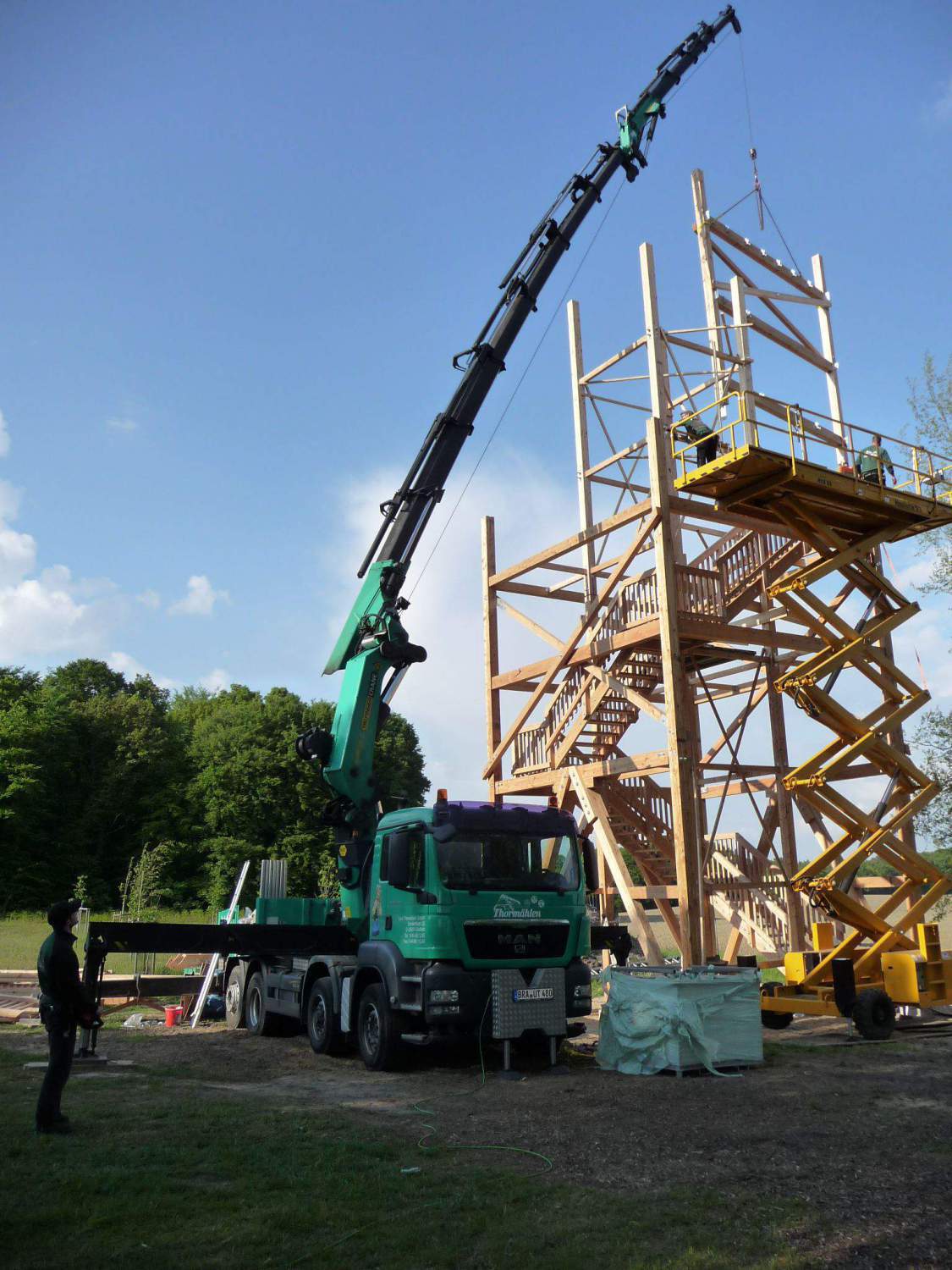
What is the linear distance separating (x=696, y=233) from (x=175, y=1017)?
16589 millimetres

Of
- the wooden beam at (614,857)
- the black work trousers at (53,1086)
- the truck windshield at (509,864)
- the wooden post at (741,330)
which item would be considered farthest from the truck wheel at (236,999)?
the wooden post at (741,330)

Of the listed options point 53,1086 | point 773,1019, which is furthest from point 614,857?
point 53,1086

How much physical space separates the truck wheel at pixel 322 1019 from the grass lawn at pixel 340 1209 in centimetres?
465

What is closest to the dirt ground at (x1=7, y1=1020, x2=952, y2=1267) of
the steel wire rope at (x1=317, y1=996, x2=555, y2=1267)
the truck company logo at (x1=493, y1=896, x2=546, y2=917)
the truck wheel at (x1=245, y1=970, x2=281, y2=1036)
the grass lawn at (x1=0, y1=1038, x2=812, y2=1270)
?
the steel wire rope at (x1=317, y1=996, x2=555, y2=1267)

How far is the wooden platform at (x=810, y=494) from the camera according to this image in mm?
13734

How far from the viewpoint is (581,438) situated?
20.6 metres

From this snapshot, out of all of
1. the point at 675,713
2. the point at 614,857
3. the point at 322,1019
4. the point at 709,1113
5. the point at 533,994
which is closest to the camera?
the point at 709,1113

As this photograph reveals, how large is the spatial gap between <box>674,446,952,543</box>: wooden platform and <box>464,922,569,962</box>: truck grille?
6.43m

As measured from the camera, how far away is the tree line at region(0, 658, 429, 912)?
48.7 m

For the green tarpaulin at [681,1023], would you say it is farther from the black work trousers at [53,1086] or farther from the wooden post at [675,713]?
the black work trousers at [53,1086]

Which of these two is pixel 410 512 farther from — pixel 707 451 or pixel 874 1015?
pixel 874 1015

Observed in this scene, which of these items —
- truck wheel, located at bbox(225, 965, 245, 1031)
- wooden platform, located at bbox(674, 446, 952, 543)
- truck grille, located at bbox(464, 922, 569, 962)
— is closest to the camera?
truck grille, located at bbox(464, 922, 569, 962)

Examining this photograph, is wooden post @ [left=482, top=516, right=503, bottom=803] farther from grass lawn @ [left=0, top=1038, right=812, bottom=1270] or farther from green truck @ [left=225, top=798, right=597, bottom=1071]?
grass lawn @ [left=0, top=1038, right=812, bottom=1270]

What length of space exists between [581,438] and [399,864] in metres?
12.0
